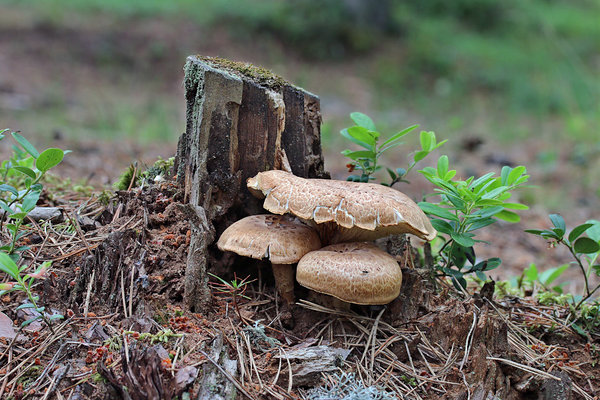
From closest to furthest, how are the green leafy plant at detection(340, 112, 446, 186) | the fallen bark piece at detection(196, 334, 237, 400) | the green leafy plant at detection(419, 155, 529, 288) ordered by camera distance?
the fallen bark piece at detection(196, 334, 237, 400) → the green leafy plant at detection(419, 155, 529, 288) → the green leafy plant at detection(340, 112, 446, 186)

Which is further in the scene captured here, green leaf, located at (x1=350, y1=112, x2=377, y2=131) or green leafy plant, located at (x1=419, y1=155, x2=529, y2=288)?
green leaf, located at (x1=350, y1=112, x2=377, y2=131)

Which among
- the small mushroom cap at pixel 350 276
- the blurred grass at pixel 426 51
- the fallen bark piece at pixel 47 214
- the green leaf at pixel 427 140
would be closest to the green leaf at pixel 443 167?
the green leaf at pixel 427 140

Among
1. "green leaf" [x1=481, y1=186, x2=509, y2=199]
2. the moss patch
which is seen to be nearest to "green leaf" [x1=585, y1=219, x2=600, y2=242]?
"green leaf" [x1=481, y1=186, x2=509, y2=199]

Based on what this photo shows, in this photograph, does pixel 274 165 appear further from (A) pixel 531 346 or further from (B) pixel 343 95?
(B) pixel 343 95

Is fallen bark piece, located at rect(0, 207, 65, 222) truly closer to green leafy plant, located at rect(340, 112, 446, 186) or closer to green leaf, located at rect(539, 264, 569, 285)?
green leafy plant, located at rect(340, 112, 446, 186)

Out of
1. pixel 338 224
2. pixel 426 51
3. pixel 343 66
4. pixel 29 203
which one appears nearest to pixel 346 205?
pixel 338 224

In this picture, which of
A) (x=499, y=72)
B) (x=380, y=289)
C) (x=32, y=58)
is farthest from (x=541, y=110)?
(x=32, y=58)

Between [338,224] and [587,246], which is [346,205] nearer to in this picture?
[338,224]
